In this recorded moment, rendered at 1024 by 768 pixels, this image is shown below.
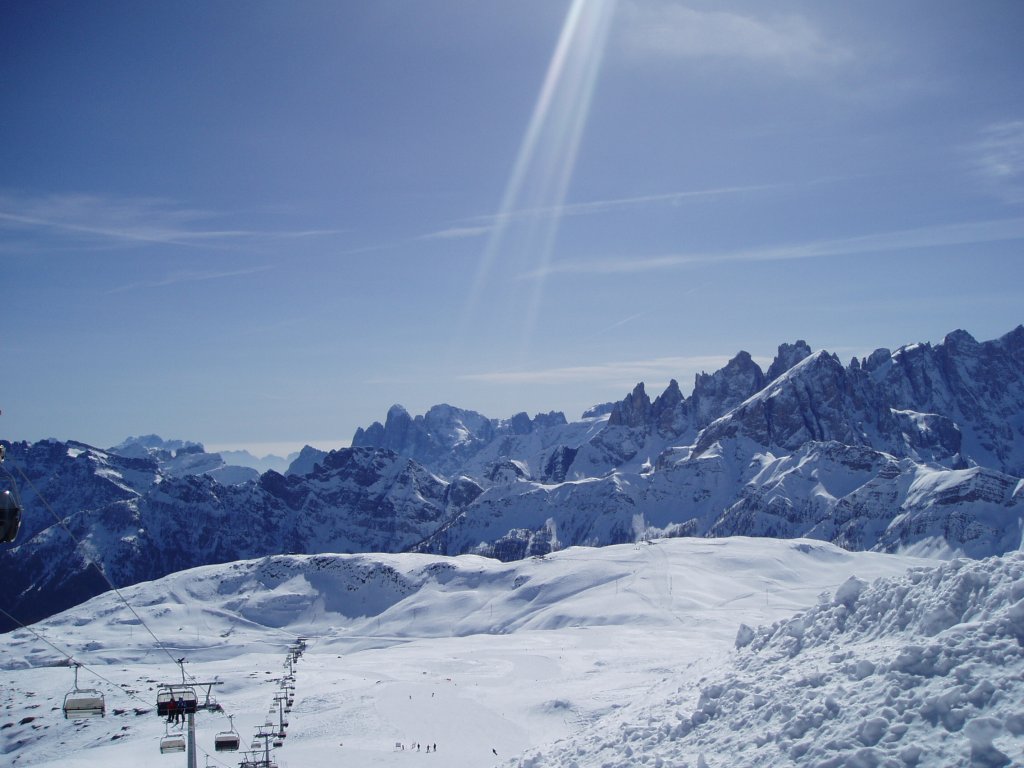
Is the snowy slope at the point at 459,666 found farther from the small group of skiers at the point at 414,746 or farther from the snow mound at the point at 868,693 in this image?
the small group of skiers at the point at 414,746

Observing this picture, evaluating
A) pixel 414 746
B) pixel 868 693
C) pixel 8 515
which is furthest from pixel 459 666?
pixel 868 693

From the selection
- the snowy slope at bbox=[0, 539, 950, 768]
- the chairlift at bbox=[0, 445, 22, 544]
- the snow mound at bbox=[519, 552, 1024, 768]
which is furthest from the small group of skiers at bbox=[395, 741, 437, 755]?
the chairlift at bbox=[0, 445, 22, 544]

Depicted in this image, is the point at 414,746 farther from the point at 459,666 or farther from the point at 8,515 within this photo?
the point at 8,515

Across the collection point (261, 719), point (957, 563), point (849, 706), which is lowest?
point (261, 719)

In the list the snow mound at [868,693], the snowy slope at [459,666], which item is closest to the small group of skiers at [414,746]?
the snowy slope at [459,666]

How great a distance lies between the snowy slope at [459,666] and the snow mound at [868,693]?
0.57m

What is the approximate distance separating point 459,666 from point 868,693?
9558 cm

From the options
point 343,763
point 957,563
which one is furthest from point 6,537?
point 343,763

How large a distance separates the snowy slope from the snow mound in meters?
0.57

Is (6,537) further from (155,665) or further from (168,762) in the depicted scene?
(155,665)

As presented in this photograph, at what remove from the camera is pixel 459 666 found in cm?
10850

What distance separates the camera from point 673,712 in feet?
88.0

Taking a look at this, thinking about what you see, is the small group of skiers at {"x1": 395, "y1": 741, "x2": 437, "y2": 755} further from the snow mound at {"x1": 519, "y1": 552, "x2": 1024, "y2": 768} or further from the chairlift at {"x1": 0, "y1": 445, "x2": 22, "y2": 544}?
the chairlift at {"x1": 0, "y1": 445, "x2": 22, "y2": 544}

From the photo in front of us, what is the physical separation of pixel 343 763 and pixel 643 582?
404 ft
